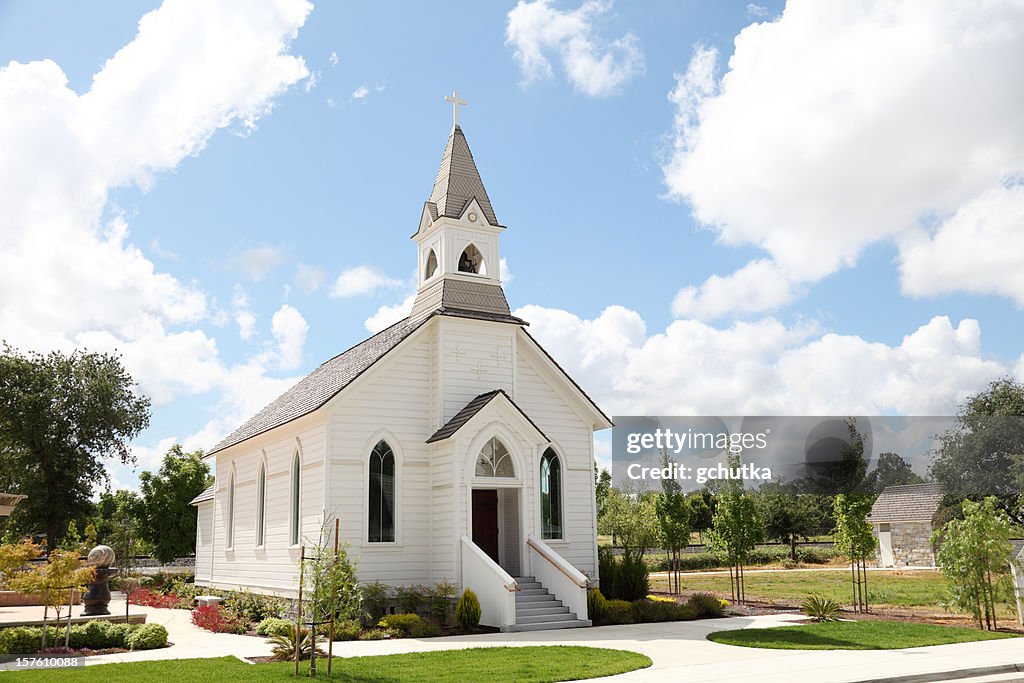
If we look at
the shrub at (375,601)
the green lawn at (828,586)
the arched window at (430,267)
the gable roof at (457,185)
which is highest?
the gable roof at (457,185)

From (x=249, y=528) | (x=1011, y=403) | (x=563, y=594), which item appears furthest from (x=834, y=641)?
(x=1011, y=403)

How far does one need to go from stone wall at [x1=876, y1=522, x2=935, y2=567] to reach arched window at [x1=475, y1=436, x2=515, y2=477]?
35.4 meters

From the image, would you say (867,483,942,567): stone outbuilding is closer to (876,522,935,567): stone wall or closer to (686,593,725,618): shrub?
(876,522,935,567): stone wall

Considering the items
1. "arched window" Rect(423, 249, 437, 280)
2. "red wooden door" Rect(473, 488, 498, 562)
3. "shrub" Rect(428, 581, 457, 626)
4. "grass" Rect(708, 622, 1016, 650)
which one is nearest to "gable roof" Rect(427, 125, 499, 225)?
"arched window" Rect(423, 249, 437, 280)

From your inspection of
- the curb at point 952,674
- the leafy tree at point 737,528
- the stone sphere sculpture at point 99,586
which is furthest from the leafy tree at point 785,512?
the curb at point 952,674

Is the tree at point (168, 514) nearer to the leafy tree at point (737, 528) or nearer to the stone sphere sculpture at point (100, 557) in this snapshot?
the stone sphere sculpture at point (100, 557)

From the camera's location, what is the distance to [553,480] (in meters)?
25.3

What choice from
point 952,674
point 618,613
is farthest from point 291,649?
point 952,674

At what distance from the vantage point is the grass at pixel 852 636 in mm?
16625

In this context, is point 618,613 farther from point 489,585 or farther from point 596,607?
point 489,585

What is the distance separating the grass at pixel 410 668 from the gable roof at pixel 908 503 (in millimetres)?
39027

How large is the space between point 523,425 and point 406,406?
3.19 m

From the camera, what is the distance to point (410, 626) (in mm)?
20188

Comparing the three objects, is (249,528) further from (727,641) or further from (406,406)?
(727,641)
